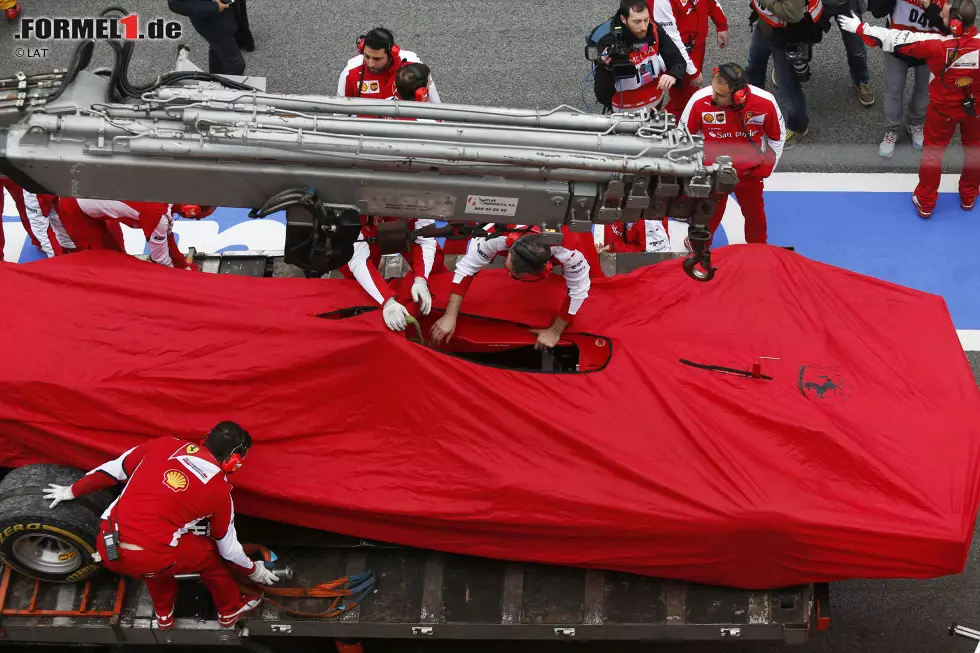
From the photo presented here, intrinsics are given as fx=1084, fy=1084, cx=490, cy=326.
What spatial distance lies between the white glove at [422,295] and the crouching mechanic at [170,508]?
1149mm

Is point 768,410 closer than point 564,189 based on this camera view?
No

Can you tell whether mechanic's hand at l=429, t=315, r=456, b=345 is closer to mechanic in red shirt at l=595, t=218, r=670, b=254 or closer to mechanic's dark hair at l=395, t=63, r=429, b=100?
mechanic's dark hair at l=395, t=63, r=429, b=100

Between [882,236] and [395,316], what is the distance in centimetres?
456

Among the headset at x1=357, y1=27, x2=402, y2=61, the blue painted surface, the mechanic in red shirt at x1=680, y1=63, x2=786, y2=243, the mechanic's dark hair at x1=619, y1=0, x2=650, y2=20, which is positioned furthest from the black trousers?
the mechanic in red shirt at x1=680, y1=63, x2=786, y2=243

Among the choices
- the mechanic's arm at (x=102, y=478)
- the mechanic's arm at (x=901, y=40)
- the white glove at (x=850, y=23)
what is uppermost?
the white glove at (x=850, y=23)

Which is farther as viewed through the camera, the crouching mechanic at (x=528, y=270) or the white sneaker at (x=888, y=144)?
the white sneaker at (x=888, y=144)

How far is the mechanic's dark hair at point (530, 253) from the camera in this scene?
526cm

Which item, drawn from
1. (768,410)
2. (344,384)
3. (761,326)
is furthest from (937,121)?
(344,384)

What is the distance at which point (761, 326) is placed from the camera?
562 centimetres

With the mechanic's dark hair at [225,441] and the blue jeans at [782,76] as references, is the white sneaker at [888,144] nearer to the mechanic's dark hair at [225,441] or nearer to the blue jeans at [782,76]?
the blue jeans at [782,76]

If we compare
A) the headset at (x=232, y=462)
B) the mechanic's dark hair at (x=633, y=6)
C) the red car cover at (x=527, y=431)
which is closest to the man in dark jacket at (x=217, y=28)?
the mechanic's dark hair at (x=633, y=6)

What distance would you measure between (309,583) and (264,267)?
2201 mm

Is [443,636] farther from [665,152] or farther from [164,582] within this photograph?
[665,152]

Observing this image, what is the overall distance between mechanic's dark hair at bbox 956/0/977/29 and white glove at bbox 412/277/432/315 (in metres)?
4.26
